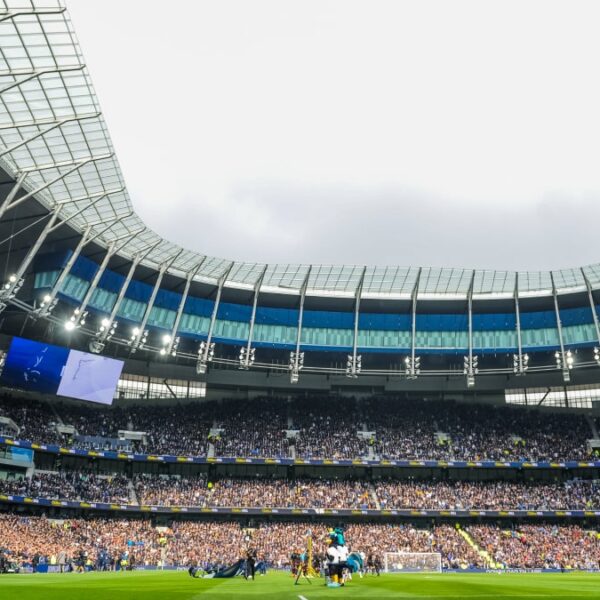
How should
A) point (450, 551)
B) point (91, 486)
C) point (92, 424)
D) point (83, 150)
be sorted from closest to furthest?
1. point (83, 150)
2. point (450, 551)
3. point (91, 486)
4. point (92, 424)

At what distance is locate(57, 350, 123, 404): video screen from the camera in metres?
55.1

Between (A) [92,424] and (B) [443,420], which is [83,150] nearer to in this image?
(A) [92,424]

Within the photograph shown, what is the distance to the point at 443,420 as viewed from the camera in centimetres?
6931

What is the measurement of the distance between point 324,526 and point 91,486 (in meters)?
20.9

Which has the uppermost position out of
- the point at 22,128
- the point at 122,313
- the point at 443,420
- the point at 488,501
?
the point at 22,128

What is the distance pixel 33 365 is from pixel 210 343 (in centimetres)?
1640

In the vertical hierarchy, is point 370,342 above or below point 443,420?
above

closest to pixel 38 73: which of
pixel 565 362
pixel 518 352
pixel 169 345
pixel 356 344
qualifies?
pixel 169 345

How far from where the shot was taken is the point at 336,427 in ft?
221

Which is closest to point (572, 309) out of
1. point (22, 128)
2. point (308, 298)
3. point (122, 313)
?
point (308, 298)

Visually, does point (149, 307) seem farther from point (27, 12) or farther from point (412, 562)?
point (27, 12)

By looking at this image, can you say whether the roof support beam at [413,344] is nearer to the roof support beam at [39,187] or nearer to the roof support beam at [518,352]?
the roof support beam at [518,352]

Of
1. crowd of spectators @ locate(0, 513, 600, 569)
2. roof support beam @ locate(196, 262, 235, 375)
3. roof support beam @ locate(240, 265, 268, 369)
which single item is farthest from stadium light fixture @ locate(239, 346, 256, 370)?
crowd of spectators @ locate(0, 513, 600, 569)

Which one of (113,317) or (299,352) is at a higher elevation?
(299,352)
